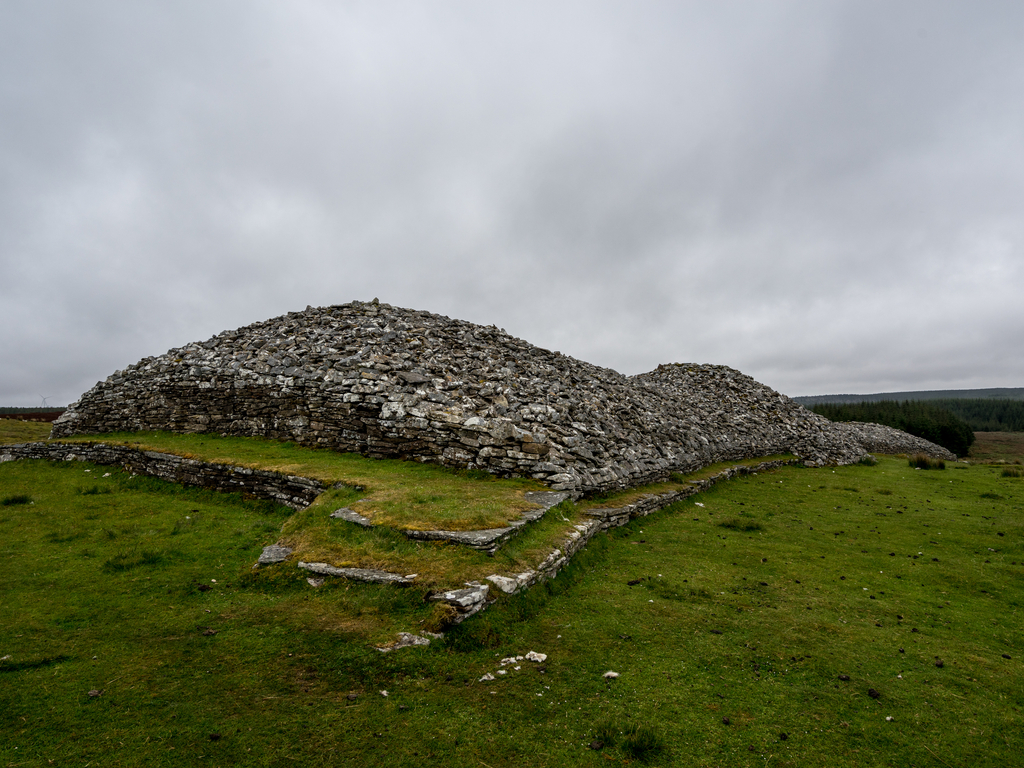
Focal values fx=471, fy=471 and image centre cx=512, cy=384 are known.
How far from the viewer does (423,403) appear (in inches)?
610

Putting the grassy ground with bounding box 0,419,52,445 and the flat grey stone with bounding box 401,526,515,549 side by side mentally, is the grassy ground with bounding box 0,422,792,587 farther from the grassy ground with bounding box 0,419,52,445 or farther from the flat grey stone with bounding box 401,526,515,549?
the grassy ground with bounding box 0,419,52,445

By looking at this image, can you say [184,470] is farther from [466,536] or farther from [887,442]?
[887,442]

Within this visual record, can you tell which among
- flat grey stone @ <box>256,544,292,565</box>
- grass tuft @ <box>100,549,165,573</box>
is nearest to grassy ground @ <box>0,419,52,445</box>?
grass tuft @ <box>100,549,165,573</box>

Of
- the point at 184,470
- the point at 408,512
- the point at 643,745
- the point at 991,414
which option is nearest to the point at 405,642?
the point at 643,745

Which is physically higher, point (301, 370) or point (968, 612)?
point (301, 370)

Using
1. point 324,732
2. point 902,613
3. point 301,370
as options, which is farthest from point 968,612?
point 301,370

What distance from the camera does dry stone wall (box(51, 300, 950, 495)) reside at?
47.6 feet

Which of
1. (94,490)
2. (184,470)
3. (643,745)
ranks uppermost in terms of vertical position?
(184,470)

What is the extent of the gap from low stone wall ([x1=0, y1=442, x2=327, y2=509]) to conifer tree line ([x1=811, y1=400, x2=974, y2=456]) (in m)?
61.4

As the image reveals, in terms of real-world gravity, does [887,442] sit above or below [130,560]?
above

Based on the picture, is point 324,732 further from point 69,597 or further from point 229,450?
point 229,450

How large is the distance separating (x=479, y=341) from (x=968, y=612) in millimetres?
16793

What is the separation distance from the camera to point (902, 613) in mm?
7992

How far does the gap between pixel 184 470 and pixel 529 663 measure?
1420 centimetres
